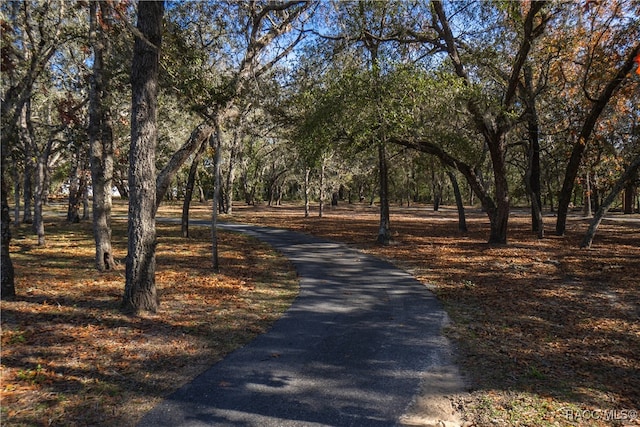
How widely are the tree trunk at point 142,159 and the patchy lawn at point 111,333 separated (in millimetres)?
711

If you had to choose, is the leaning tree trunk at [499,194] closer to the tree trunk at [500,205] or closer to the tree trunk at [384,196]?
the tree trunk at [500,205]

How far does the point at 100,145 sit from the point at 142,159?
4.53m

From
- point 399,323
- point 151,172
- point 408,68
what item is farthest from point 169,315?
point 408,68

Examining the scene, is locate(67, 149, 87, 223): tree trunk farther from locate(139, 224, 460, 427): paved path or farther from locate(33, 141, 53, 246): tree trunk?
locate(139, 224, 460, 427): paved path

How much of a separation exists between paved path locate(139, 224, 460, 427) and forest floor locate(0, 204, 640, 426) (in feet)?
1.21

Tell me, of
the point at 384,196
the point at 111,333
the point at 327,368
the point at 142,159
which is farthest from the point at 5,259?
the point at 384,196

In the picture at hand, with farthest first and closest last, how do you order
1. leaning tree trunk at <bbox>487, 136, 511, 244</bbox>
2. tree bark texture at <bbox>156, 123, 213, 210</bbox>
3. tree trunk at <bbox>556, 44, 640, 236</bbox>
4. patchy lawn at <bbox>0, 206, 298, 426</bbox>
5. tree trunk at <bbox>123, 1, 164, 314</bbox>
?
1. leaning tree trunk at <bbox>487, 136, 511, 244</bbox>
2. tree trunk at <bbox>556, 44, 640, 236</bbox>
3. tree bark texture at <bbox>156, 123, 213, 210</bbox>
4. tree trunk at <bbox>123, 1, 164, 314</bbox>
5. patchy lawn at <bbox>0, 206, 298, 426</bbox>

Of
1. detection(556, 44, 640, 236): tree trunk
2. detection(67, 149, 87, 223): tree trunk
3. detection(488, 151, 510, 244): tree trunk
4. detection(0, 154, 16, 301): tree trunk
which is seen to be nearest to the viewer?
detection(0, 154, 16, 301): tree trunk

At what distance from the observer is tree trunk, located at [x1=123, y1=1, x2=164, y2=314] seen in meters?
6.79

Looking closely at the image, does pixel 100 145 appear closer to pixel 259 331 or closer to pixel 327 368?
pixel 259 331

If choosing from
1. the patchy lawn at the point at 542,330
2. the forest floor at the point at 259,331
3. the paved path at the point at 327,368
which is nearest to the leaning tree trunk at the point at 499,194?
the patchy lawn at the point at 542,330

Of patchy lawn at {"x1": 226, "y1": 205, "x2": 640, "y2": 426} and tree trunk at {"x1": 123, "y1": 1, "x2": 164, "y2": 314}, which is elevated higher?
tree trunk at {"x1": 123, "y1": 1, "x2": 164, "y2": 314}

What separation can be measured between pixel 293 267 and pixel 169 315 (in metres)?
5.49

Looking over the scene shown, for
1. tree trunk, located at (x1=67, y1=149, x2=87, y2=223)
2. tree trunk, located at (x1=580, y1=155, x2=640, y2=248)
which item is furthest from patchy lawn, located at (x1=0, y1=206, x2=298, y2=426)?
tree trunk, located at (x1=580, y1=155, x2=640, y2=248)
